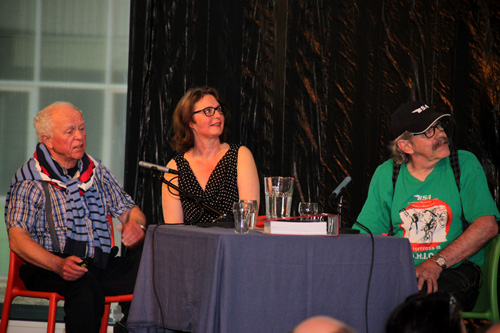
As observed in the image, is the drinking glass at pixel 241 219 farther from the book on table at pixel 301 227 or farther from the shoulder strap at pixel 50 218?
the shoulder strap at pixel 50 218

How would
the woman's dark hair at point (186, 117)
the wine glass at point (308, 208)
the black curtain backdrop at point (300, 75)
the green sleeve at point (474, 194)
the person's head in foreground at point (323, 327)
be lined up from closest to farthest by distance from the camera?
the person's head in foreground at point (323, 327)
the wine glass at point (308, 208)
the green sleeve at point (474, 194)
the woman's dark hair at point (186, 117)
the black curtain backdrop at point (300, 75)

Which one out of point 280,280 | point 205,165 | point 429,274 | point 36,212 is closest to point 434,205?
point 429,274

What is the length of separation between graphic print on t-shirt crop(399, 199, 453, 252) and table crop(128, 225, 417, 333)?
67 cm

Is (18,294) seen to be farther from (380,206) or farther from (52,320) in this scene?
(380,206)

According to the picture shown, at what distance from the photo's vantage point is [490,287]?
8.84ft

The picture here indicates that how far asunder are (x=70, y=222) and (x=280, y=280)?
4.62 feet

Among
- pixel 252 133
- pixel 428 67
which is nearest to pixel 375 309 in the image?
pixel 252 133

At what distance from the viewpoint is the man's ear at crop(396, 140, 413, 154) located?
115 inches

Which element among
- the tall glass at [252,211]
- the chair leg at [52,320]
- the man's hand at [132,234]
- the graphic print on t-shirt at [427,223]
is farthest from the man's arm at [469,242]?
the chair leg at [52,320]

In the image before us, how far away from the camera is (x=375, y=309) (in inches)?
81.7

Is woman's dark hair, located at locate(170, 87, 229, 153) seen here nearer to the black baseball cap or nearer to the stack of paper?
the black baseball cap

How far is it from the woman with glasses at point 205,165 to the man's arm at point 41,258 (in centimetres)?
60

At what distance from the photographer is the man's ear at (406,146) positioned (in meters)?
2.91

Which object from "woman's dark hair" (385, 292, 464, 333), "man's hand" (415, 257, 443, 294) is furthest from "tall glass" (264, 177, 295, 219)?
"woman's dark hair" (385, 292, 464, 333)
